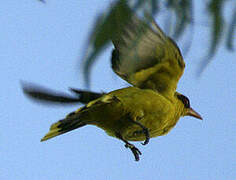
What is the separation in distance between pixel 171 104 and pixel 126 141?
0.36 metres

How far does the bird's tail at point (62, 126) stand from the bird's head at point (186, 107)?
0.77 meters

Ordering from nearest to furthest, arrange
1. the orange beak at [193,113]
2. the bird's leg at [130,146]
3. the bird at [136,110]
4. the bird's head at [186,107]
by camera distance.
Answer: the bird at [136,110] < the bird's leg at [130,146] < the bird's head at [186,107] < the orange beak at [193,113]

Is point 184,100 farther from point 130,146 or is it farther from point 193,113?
point 130,146

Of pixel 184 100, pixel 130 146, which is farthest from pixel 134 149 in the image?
pixel 184 100

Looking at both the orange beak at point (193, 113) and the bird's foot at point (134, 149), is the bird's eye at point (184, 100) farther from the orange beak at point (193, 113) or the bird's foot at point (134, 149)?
the bird's foot at point (134, 149)

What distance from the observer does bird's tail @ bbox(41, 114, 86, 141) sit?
2.28 meters

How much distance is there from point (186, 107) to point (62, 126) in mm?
957

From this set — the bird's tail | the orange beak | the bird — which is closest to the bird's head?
the orange beak

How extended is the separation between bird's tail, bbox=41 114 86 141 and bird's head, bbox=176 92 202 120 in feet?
2.51

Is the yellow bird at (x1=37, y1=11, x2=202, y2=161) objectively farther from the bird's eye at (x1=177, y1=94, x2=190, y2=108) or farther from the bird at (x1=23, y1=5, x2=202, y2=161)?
the bird's eye at (x1=177, y1=94, x2=190, y2=108)

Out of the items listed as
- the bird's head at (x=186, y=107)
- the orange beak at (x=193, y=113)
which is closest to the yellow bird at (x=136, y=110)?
the bird's head at (x=186, y=107)

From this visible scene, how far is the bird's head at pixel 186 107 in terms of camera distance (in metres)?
2.79

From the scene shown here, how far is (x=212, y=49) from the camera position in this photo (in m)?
0.61

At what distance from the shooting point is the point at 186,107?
2896mm
